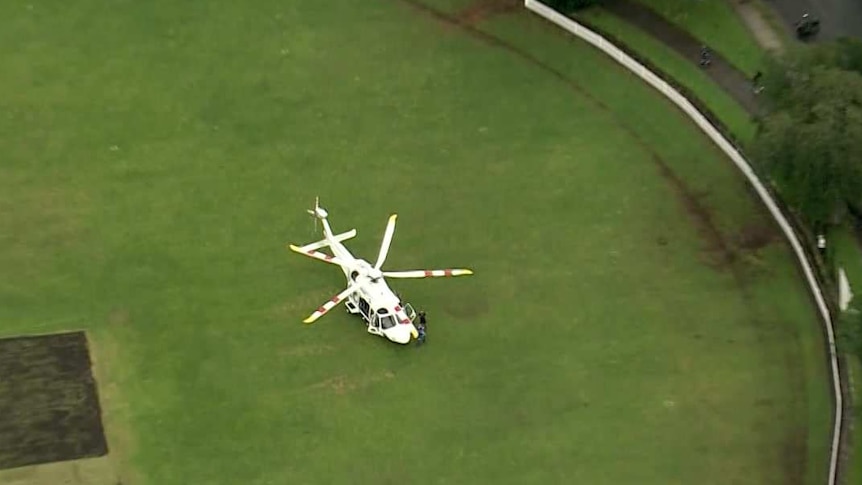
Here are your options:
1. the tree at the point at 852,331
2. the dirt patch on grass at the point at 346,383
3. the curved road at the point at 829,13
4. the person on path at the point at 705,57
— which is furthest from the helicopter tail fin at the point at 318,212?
the curved road at the point at 829,13

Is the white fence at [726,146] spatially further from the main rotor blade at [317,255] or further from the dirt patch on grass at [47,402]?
the dirt patch on grass at [47,402]

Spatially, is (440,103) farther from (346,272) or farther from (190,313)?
(190,313)

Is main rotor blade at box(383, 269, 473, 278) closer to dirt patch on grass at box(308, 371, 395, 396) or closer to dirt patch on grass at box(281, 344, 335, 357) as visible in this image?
dirt patch on grass at box(281, 344, 335, 357)

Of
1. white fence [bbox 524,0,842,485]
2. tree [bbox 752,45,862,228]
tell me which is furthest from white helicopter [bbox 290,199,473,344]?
white fence [bbox 524,0,842,485]

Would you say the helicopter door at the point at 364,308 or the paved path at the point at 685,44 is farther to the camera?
the paved path at the point at 685,44

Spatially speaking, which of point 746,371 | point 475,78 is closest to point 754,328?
point 746,371

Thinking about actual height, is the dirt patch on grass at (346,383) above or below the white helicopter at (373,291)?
below

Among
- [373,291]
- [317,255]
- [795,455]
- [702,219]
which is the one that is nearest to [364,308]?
[373,291]

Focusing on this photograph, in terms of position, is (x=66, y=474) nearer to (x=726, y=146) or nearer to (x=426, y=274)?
(x=426, y=274)
